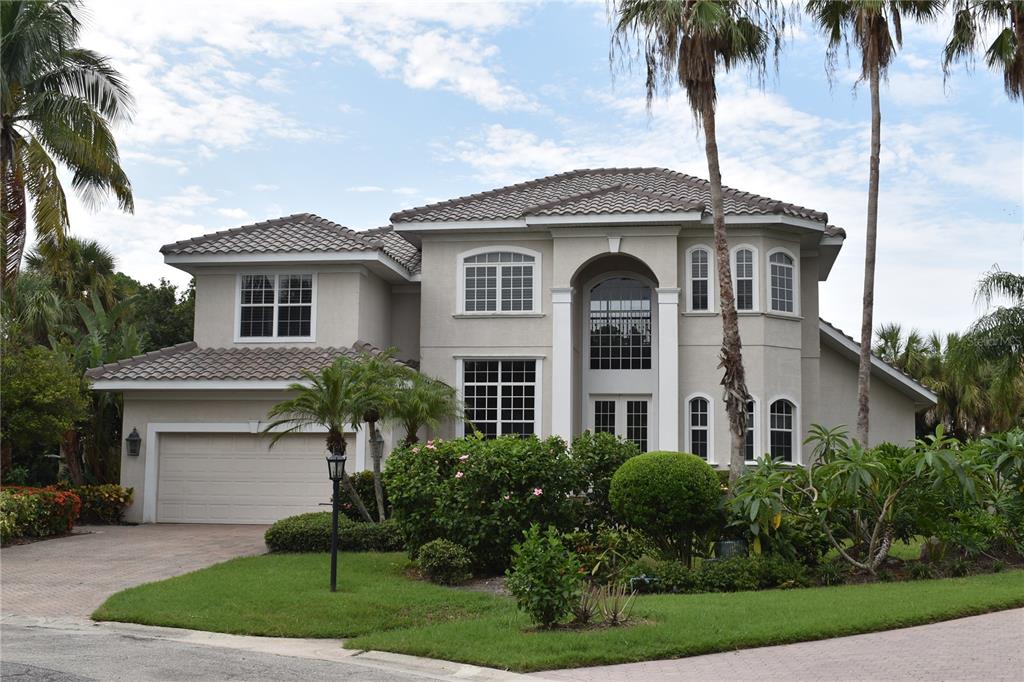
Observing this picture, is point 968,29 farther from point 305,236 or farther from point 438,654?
point 438,654

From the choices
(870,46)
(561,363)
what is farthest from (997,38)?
(561,363)

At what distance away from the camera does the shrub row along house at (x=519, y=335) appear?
22.6m

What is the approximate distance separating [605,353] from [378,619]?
47.2 ft

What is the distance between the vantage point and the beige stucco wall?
25.3 metres

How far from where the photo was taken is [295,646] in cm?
1092

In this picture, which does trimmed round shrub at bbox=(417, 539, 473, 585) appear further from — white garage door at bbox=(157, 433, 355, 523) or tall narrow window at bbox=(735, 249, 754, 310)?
tall narrow window at bbox=(735, 249, 754, 310)

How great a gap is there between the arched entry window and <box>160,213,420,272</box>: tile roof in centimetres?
484

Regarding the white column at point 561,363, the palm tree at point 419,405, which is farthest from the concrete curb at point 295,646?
the white column at point 561,363

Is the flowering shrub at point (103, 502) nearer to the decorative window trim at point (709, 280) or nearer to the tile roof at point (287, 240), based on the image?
the tile roof at point (287, 240)

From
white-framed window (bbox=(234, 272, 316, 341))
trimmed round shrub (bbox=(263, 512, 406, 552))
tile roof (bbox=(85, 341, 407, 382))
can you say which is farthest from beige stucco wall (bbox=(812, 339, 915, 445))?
white-framed window (bbox=(234, 272, 316, 341))

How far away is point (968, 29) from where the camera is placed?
2138cm

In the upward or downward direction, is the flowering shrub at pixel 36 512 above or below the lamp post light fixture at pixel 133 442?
below

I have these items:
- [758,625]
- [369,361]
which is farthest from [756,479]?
[369,361]

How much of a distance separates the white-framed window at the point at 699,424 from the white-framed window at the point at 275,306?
9.13 m
